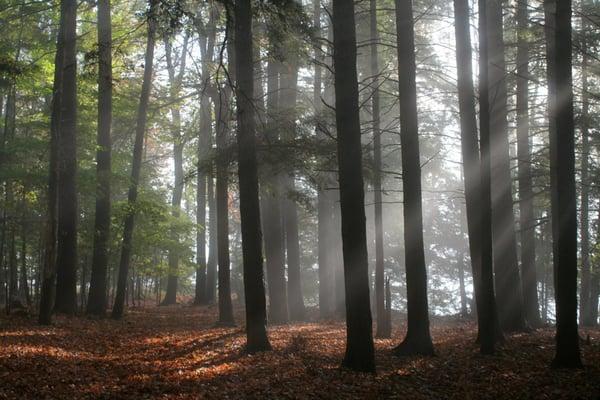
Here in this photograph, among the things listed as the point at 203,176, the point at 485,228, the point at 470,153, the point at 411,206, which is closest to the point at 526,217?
the point at 470,153

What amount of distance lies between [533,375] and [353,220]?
4.32 m

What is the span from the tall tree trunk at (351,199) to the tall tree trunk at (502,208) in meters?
6.83

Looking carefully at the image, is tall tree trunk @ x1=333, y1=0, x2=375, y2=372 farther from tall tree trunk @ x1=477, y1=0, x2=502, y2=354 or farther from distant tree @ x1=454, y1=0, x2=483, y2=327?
distant tree @ x1=454, y1=0, x2=483, y2=327

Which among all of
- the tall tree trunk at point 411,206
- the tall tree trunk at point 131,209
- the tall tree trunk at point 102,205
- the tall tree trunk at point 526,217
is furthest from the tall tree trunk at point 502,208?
the tall tree trunk at point 102,205

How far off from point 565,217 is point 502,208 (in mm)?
5448

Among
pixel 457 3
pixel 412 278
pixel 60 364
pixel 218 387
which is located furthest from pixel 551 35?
pixel 60 364

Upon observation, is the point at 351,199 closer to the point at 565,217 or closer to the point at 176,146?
the point at 565,217

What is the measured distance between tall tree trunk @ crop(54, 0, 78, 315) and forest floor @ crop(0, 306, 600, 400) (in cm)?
227

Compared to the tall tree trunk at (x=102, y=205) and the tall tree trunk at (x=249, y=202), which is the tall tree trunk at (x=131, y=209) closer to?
the tall tree trunk at (x=102, y=205)

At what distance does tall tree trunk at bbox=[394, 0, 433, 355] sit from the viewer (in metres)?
11.1

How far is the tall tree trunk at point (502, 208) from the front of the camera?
47.2 feet

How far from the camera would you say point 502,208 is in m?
15.0

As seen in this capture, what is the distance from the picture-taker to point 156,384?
7.91 metres

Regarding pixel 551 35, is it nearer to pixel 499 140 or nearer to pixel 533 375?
pixel 499 140
